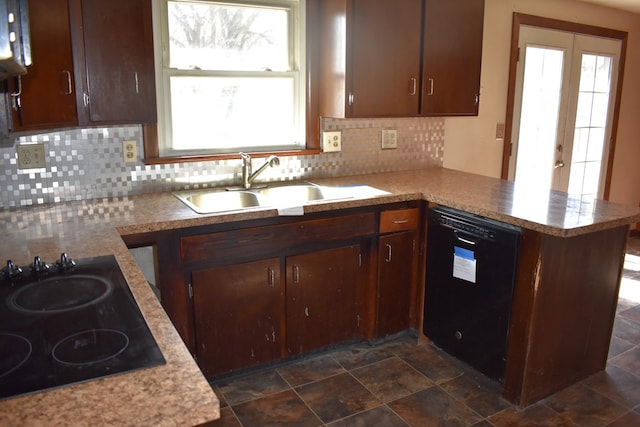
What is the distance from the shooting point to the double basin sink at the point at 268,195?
2673 millimetres

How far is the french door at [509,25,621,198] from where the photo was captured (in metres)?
4.09

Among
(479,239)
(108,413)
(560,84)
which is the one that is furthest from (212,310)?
(560,84)

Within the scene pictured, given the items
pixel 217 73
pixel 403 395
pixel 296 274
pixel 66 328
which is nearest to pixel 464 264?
pixel 403 395

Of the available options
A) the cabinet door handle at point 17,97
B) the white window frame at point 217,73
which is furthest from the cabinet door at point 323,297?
the cabinet door handle at point 17,97

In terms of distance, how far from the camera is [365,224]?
2680 mm

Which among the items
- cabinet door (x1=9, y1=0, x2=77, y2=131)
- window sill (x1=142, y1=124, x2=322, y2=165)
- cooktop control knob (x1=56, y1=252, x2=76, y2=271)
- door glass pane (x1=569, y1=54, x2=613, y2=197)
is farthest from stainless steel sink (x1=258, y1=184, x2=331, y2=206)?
door glass pane (x1=569, y1=54, x2=613, y2=197)

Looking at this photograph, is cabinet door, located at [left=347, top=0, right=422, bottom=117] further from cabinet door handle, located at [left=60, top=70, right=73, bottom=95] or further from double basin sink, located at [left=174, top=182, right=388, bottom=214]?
cabinet door handle, located at [left=60, top=70, right=73, bottom=95]

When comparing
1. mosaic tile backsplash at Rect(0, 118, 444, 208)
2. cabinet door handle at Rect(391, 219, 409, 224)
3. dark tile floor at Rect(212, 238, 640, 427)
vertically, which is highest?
mosaic tile backsplash at Rect(0, 118, 444, 208)

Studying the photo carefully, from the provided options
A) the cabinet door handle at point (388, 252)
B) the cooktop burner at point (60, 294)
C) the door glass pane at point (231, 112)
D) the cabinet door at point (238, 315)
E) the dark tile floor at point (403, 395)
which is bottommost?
the dark tile floor at point (403, 395)

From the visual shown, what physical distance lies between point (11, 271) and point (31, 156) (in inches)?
43.8

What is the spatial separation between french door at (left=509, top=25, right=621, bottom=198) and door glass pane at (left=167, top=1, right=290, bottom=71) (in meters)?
2.03

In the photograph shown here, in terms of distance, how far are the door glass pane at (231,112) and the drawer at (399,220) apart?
806 mm

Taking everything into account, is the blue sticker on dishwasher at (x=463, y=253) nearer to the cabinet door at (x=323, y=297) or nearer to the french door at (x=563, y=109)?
the cabinet door at (x=323, y=297)

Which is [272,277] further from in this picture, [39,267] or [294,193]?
[39,267]
